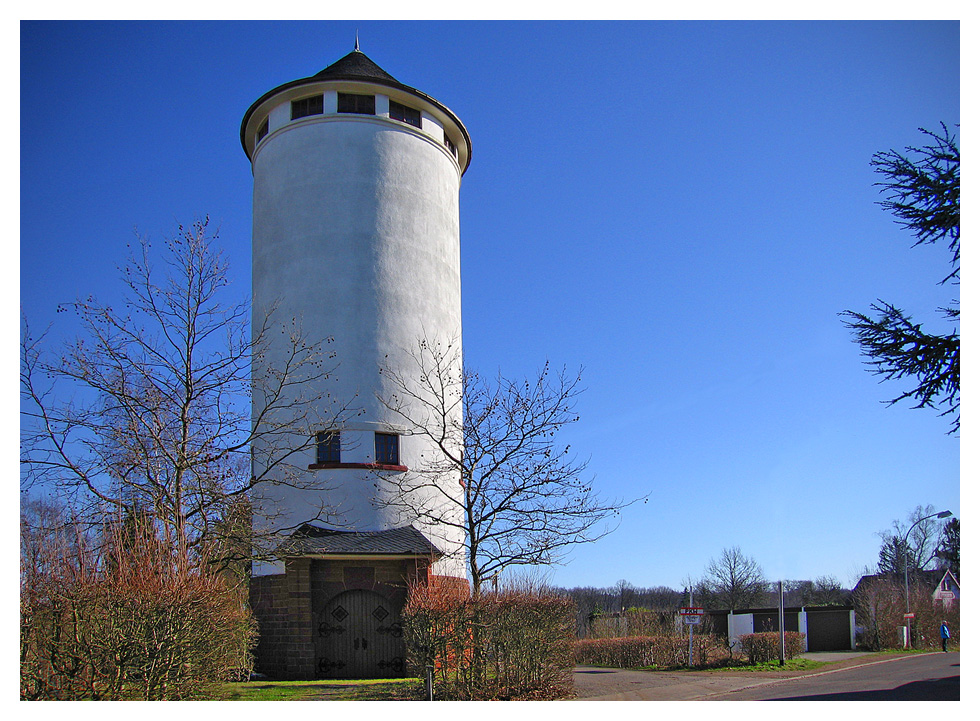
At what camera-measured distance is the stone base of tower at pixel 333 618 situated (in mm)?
19078

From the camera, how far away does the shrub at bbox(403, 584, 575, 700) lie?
46.6 ft

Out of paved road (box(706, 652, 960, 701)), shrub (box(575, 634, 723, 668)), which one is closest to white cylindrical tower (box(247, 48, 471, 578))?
paved road (box(706, 652, 960, 701))

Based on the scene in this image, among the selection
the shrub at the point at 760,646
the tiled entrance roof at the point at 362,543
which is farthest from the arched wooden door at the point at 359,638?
the shrub at the point at 760,646

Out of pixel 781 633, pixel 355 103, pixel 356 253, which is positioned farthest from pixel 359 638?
pixel 355 103

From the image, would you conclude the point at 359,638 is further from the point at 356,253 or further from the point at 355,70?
the point at 355,70

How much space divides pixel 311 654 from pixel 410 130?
13.8m

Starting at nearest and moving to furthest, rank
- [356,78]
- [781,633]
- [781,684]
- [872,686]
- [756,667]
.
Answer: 1. [872,686]
2. [781,684]
3. [356,78]
4. [756,667]
5. [781,633]

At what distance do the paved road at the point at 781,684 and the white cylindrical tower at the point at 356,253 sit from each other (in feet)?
16.5

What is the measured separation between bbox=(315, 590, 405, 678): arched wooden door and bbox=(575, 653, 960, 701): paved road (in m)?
4.38

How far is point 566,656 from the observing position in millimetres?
14836

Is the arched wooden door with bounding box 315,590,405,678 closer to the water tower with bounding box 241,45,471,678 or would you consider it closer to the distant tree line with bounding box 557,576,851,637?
the water tower with bounding box 241,45,471,678

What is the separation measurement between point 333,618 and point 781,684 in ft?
35.2

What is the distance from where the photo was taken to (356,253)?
21.7 meters

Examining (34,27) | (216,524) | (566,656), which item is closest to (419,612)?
(566,656)
